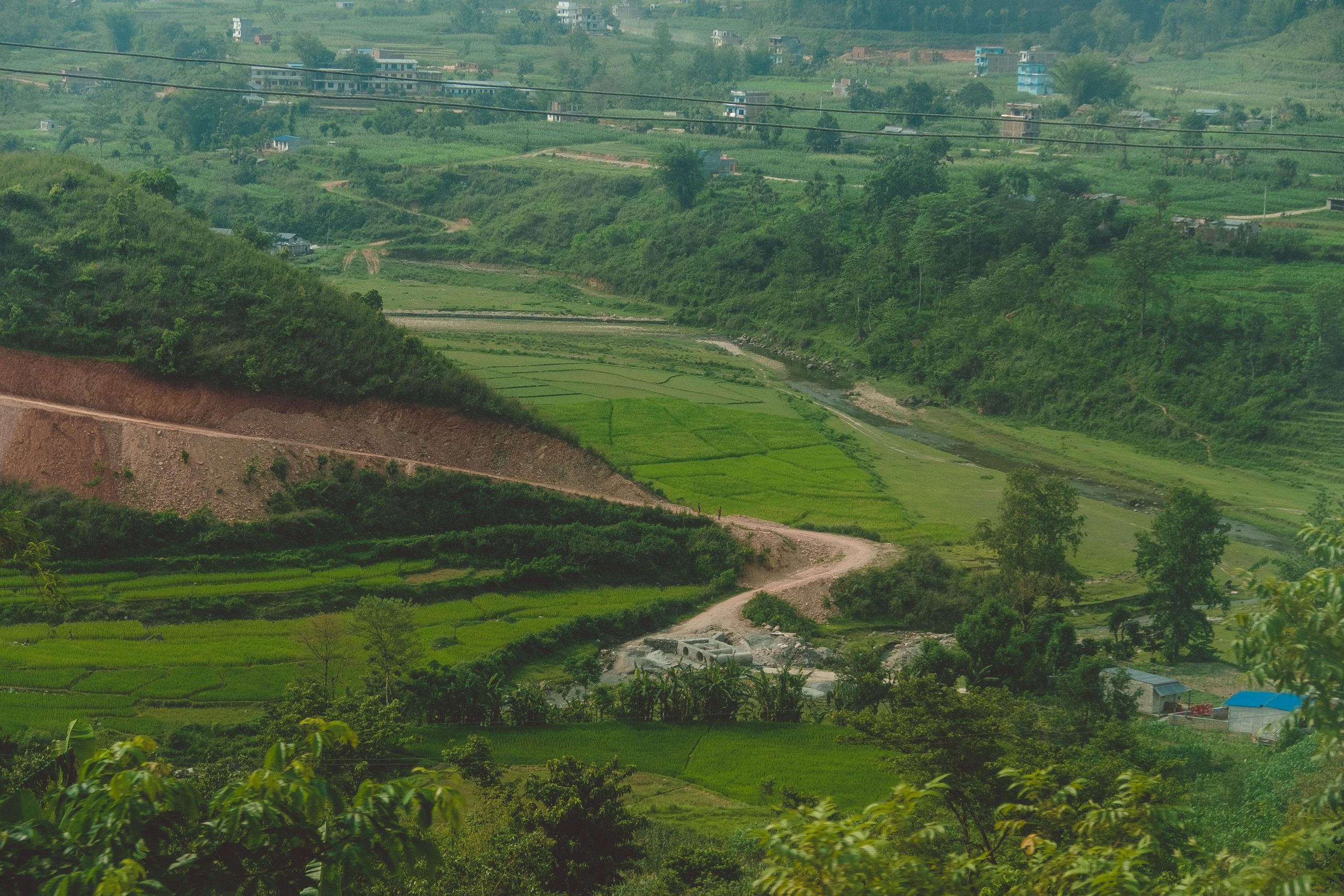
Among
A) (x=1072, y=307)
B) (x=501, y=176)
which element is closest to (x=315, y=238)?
(x=501, y=176)

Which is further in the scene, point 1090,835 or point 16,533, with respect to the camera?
point 16,533

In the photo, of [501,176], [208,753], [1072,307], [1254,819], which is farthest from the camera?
[501,176]

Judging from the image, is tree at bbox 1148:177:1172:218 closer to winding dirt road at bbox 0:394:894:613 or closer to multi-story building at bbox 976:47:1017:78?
winding dirt road at bbox 0:394:894:613

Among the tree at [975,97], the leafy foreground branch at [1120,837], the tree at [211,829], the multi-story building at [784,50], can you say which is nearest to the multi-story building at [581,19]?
the multi-story building at [784,50]

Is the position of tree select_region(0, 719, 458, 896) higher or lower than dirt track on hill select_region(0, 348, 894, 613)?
higher

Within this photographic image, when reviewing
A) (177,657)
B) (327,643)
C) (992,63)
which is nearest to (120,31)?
(992,63)

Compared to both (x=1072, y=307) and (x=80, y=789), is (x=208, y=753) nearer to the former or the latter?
(x=80, y=789)

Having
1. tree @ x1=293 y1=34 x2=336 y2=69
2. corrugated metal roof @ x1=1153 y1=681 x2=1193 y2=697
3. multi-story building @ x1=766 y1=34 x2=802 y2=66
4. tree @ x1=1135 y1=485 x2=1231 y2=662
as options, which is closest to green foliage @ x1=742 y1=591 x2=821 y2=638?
corrugated metal roof @ x1=1153 y1=681 x2=1193 y2=697
